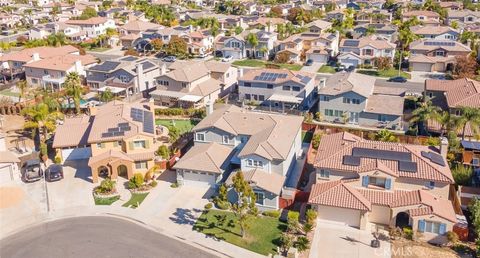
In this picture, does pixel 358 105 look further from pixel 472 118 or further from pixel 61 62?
pixel 61 62

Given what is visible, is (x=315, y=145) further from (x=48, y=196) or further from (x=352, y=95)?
(x=48, y=196)

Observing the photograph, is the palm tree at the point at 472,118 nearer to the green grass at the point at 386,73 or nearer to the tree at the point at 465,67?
the tree at the point at 465,67

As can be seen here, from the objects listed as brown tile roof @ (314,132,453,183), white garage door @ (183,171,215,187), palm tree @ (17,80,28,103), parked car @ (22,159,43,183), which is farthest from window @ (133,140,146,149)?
palm tree @ (17,80,28,103)

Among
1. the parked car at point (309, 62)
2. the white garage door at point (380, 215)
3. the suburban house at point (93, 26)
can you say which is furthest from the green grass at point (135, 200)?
the suburban house at point (93, 26)

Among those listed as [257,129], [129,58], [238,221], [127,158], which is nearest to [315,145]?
[257,129]

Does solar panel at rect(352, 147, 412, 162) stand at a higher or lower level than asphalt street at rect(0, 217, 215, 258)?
higher

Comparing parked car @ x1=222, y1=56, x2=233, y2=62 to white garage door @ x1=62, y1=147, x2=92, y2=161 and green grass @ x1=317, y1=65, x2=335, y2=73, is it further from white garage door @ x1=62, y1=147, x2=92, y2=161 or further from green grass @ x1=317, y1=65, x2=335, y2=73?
white garage door @ x1=62, y1=147, x2=92, y2=161
